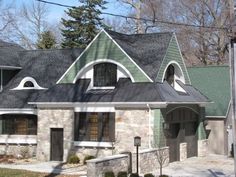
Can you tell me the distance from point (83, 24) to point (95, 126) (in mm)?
25846

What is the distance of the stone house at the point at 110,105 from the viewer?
25578 millimetres

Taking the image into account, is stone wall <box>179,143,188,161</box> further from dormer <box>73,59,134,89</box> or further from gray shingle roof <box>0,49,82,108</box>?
gray shingle roof <box>0,49,82,108</box>

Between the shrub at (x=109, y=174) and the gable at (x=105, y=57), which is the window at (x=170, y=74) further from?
the shrub at (x=109, y=174)

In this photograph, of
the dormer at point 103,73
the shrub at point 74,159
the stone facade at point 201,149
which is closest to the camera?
the shrub at point 74,159

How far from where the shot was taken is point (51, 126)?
27.7 meters

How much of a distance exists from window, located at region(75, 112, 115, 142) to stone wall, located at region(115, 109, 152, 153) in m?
0.40

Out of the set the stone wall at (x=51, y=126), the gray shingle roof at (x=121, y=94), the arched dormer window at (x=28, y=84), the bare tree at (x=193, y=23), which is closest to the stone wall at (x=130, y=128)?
the gray shingle roof at (x=121, y=94)

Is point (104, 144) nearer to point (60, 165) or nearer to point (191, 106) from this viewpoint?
point (60, 165)

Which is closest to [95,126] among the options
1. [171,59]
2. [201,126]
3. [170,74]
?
[170,74]

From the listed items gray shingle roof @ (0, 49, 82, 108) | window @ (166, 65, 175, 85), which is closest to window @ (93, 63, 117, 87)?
window @ (166, 65, 175, 85)

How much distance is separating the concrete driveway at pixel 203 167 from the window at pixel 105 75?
214 inches

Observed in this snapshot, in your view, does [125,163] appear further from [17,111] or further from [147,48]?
[17,111]

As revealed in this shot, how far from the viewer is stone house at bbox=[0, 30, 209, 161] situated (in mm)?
25578

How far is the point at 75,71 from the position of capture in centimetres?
2798
